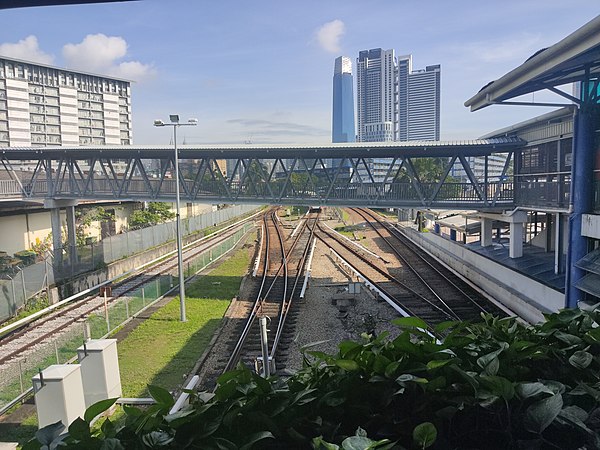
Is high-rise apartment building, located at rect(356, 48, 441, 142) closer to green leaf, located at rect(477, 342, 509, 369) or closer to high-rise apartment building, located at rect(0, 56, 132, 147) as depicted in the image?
green leaf, located at rect(477, 342, 509, 369)

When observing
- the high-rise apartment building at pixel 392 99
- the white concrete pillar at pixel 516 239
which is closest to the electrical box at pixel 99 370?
the white concrete pillar at pixel 516 239

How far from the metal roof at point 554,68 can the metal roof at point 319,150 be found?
280 cm

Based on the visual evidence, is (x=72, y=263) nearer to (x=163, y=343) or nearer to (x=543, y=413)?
(x=163, y=343)

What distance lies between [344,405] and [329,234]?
3385 cm

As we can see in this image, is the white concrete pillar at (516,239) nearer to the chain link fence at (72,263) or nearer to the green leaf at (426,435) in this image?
the chain link fence at (72,263)

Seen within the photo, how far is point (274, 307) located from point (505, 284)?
27.4ft

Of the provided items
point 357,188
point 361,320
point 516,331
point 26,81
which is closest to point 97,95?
point 26,81

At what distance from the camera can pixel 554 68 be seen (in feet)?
37.6

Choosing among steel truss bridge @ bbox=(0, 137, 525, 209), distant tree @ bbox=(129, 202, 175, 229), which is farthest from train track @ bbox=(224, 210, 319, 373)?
distant tree @ bbox=(129, 202, 175, 229)

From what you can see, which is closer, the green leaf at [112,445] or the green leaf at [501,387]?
the green leaf at [112,445]

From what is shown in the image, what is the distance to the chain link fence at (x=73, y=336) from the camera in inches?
367

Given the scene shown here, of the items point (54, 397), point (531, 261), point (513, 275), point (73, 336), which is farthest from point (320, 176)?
point (54, 397)

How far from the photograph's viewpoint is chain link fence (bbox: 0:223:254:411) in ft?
30.6

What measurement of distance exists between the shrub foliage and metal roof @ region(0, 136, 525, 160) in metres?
16.9
